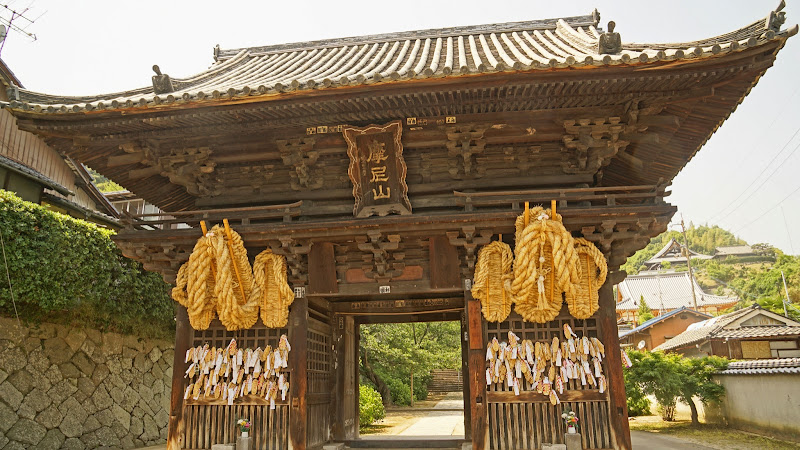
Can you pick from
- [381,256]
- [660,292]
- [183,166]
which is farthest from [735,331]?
[660,292]

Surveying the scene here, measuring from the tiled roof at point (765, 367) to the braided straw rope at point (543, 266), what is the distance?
9.48 meters

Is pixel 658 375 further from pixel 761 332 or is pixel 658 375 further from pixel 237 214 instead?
pixel 237 214

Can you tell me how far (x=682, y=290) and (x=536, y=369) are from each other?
54959 millimetres

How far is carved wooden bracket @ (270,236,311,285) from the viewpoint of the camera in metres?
7.79

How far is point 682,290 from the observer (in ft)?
177

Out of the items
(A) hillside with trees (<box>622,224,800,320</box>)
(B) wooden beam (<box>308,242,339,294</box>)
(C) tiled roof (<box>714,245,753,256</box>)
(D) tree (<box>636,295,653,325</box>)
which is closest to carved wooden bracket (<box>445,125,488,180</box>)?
(B) wooden beam (<box>308,242,339,294</box>)

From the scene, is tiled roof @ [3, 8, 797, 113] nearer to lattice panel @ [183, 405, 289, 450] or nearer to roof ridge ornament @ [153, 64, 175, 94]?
roof ridge ornament @ [153, 64, 175, 94]

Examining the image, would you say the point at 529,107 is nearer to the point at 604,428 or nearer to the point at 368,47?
the point at 604,428

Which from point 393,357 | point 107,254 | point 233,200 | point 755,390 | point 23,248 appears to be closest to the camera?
point 233,200

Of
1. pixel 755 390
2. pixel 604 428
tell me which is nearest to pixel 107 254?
pixel 604 428

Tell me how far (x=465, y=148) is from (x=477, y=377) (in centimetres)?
346

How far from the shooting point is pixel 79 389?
12047 mm

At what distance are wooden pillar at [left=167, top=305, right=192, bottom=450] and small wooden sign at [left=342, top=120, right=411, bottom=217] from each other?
3.51 metres

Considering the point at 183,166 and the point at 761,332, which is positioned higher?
the point at 183,166
